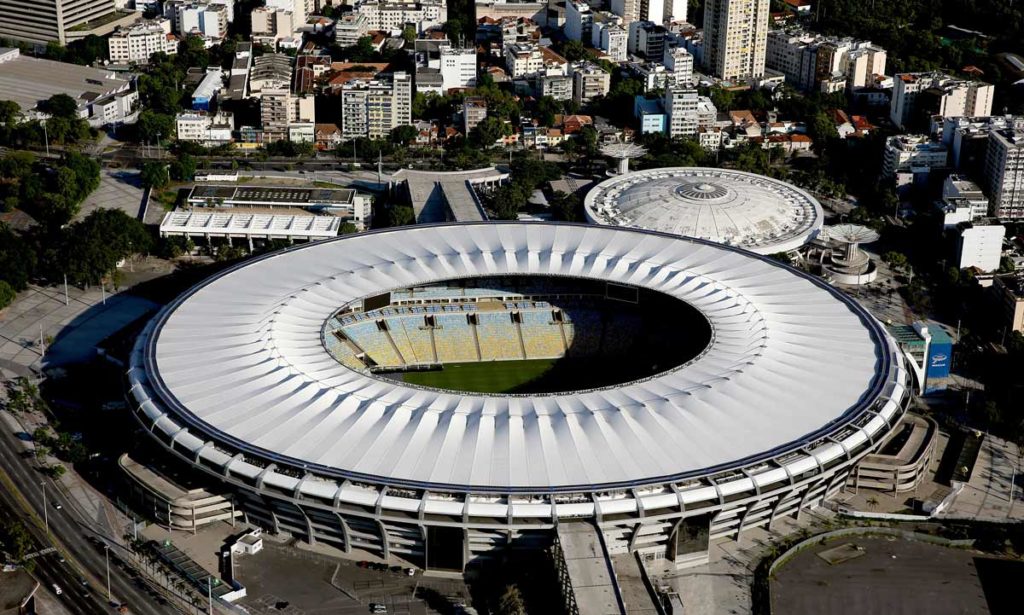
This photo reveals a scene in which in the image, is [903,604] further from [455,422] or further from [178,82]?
[178,82]

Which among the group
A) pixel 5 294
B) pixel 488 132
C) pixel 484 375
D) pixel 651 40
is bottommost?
pixel 484 375

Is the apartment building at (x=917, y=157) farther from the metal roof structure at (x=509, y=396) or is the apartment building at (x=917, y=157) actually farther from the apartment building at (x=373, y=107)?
the apartment building at (x=373, y=107)

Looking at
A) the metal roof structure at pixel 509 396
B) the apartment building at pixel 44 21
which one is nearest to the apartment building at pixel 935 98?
the metal roof structure at pixel 509 396

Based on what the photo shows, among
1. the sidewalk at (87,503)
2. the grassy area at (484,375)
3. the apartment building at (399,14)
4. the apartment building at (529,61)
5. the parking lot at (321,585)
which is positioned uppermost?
the apartment building at (399,14)

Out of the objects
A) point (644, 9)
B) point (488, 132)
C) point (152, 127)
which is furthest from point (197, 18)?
point (644, 9)

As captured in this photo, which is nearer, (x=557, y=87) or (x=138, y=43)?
(x=557, y=87)

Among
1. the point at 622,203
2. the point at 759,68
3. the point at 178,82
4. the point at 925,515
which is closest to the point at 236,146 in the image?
the point at 178,82

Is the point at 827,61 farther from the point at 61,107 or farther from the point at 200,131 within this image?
the point at 61,107

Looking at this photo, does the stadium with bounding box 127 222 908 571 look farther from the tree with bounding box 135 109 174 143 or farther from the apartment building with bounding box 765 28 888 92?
the apartment building with bounding box 765 28 888 92

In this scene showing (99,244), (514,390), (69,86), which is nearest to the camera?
(514,390)
